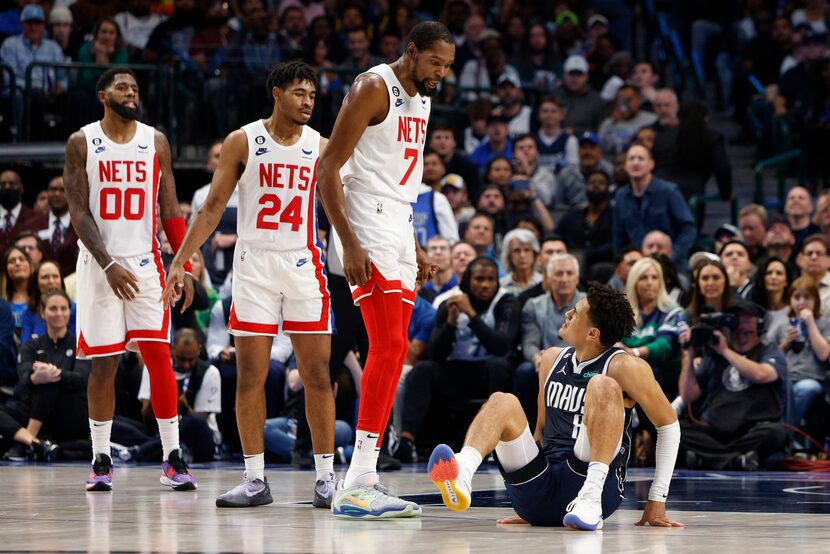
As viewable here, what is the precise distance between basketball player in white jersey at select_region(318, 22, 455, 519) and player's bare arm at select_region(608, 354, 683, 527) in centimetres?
105

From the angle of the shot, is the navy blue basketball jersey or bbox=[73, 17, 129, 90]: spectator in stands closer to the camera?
the navy blue basketball jersey

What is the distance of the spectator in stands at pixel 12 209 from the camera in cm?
1329

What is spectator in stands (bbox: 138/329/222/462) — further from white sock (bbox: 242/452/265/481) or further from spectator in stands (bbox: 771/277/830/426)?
spectator in stands (bbox: 771/277/830/426)

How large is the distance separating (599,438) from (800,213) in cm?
759

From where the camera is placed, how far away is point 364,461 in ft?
20.8

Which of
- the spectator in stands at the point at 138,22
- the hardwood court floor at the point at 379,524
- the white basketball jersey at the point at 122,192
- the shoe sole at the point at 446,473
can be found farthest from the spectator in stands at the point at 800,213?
the spectator in stands at the point at 138,22

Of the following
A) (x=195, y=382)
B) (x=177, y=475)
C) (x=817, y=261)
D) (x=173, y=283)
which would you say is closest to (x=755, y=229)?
(x=817, y=261)

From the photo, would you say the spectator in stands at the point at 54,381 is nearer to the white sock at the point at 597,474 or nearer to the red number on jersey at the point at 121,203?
the red number on jersey at the point at 121,203

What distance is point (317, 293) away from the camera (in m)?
7.11

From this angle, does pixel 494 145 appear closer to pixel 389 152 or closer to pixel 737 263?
pixel 737 263

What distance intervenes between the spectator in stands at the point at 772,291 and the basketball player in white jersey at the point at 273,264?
16.2 ft

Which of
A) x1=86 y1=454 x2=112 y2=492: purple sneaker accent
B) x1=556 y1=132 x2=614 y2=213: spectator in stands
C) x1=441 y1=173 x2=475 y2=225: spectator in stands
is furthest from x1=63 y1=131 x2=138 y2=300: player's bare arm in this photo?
x1=556 y1=132 x2=614 y2=213: spectator in stands

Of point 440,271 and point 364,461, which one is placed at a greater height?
point 440,271

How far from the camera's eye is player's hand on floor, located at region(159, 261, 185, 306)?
7.19 metres
